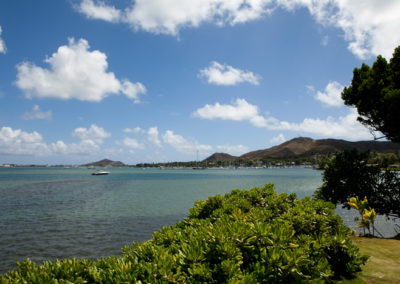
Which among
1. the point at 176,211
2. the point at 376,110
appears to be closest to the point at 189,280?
the point at 376,110

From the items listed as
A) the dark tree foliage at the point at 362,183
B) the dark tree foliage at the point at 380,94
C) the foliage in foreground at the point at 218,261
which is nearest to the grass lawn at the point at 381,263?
the foliage in foreground at the point at 218,261

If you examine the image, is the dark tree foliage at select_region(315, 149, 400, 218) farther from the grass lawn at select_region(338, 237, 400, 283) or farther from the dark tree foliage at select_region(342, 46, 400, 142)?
the grass lawn at select_region(338, 237, 400, 283)

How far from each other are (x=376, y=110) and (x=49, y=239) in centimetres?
2506

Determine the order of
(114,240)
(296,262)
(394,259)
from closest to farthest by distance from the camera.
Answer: (296,262)
(394,259)
(114,240)

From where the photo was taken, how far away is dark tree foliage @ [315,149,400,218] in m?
15.4

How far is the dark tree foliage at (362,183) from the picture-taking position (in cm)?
1540

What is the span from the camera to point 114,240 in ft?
61.1

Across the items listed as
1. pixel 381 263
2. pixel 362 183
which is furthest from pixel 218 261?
pixel 362 183

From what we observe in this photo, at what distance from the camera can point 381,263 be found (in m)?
7.17

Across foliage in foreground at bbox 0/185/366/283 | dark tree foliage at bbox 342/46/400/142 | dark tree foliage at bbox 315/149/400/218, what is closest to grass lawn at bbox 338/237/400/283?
foliage in foreground at bbox 0/185/366/283

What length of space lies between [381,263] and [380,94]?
1227 centimetres

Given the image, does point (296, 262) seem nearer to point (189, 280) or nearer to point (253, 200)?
point (189, 280)

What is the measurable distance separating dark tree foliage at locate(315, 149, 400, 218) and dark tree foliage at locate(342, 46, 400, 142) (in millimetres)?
2204

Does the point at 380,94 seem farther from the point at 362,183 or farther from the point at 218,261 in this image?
the point at 218,261
